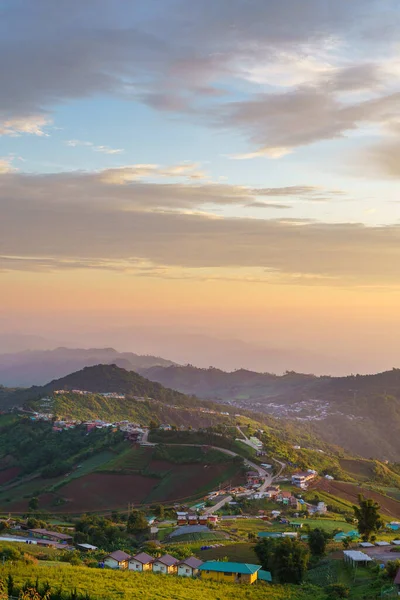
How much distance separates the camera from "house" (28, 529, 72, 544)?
177 ft

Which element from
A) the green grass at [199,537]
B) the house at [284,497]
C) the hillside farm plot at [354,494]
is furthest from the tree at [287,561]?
the hillside farm plot at [354,494]

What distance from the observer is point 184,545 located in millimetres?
47875

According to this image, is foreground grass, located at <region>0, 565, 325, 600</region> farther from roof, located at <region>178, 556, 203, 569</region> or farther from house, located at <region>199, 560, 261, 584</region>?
roof, located at <region>178, 556, 203, 569</region>

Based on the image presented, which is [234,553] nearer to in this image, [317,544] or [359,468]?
[317,544]

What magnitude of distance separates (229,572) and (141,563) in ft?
18.1

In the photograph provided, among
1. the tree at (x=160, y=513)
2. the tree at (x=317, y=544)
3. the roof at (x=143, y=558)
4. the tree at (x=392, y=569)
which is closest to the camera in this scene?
the tree at (x=392, y=569)

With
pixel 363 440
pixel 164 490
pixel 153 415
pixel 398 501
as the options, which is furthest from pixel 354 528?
pixel 363 440

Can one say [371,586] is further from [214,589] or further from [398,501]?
[398,501]

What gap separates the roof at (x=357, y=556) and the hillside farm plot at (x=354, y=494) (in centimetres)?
3290

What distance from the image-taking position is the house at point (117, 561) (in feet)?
131

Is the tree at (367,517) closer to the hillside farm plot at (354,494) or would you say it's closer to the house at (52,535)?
the house at (52,535)

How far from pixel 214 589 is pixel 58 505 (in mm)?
45880

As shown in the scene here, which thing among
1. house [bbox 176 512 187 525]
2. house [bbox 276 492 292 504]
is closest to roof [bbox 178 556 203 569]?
house [bbox 176 512 187 525]

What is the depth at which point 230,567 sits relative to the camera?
37594 mm
